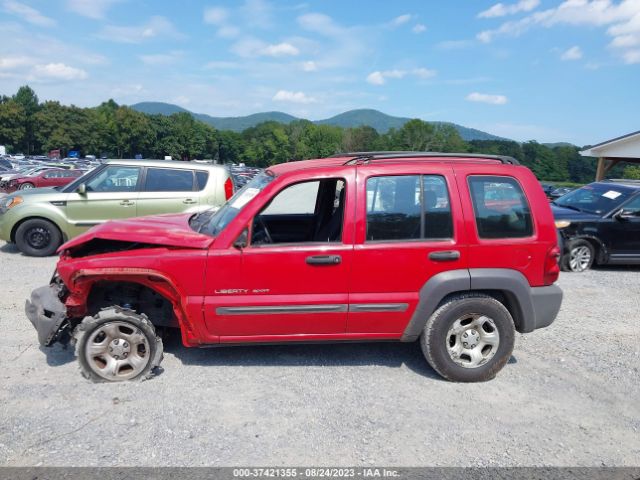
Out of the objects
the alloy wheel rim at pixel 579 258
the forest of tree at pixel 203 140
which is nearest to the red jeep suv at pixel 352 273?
the alloy wheel rim at pixel 579 258

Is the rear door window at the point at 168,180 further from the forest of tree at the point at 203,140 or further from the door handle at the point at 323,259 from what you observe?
the forest of tree at the point at 203,140

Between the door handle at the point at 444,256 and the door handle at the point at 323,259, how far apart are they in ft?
2.54

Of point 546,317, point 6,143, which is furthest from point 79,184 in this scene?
point 6,143

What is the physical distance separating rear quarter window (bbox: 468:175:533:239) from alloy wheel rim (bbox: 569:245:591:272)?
191 inches

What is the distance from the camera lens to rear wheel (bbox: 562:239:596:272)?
7789mm

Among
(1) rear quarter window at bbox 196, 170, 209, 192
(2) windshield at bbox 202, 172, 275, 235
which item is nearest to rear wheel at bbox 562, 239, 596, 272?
(2) windshield at bbox 202, 172, 275, 235

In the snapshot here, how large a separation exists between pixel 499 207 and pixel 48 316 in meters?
3.81

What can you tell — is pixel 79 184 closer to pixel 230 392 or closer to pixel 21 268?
pixel 21 268

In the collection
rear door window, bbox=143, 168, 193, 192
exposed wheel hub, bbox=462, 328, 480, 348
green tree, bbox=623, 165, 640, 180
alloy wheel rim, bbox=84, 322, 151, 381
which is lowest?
alloy wheel rim, bbox=84, 322, 151, 381

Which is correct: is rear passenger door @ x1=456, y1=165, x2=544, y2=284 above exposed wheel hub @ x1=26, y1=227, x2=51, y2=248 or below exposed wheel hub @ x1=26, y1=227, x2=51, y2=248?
above

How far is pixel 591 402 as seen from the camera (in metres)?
3.60

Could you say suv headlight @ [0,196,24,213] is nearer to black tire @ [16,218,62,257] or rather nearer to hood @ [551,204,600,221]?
black tire @ [16,218,62,257]

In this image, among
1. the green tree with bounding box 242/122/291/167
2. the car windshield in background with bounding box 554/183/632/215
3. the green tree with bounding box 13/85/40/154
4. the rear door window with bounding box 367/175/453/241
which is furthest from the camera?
the green tree with bounding box 242/122/291/167

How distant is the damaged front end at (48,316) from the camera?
3.55 meters
